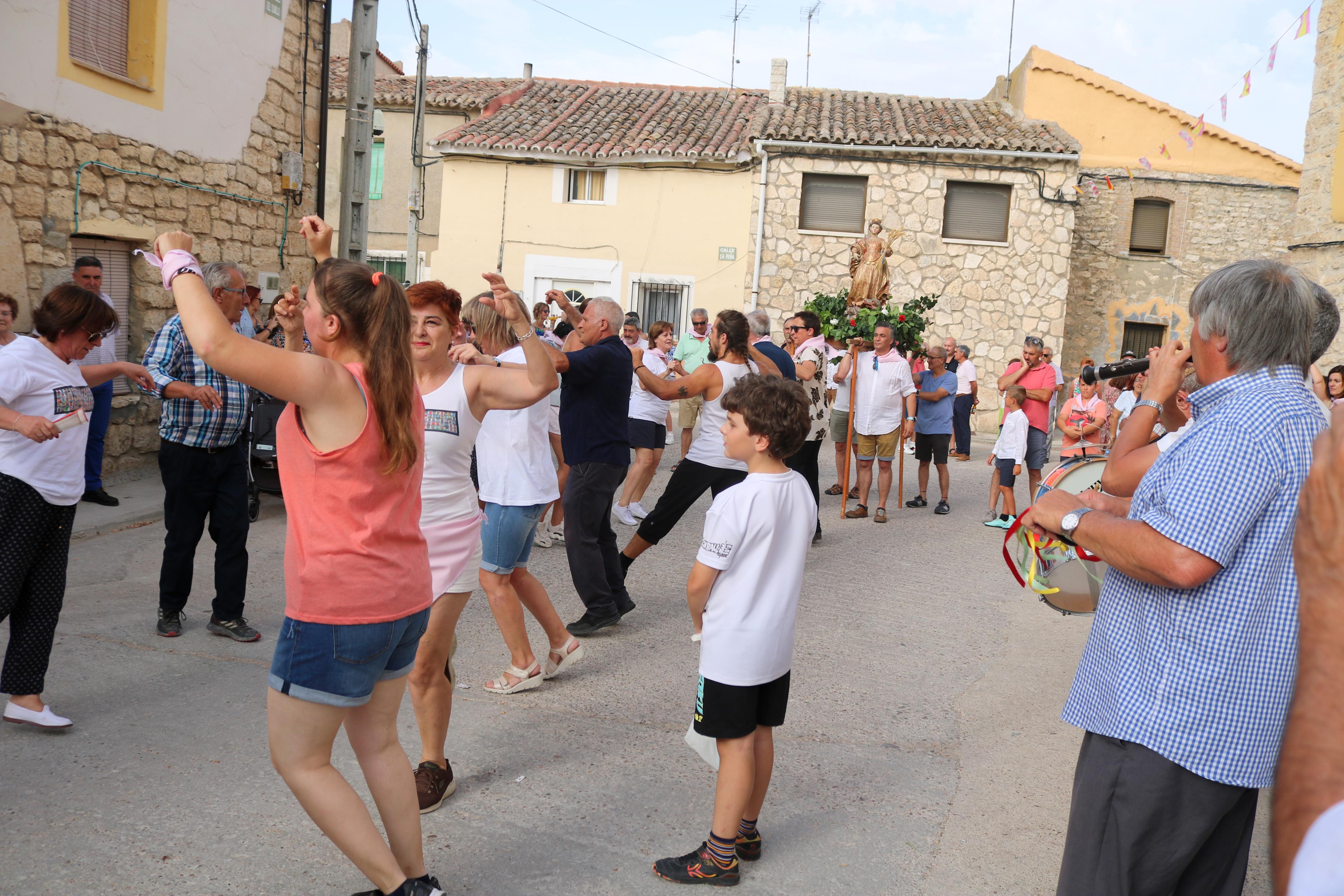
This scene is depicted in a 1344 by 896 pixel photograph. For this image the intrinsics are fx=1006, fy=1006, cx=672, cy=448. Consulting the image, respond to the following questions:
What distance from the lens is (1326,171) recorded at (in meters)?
16.8

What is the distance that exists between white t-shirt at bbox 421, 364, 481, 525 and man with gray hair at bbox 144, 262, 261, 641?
90.8 inches

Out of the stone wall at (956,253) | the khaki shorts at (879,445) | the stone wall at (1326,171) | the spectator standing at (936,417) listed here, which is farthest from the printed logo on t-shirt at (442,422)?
the stone wall at (956,253)

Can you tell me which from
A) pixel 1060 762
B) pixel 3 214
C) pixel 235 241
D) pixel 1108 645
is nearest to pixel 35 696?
pixel 1108 645

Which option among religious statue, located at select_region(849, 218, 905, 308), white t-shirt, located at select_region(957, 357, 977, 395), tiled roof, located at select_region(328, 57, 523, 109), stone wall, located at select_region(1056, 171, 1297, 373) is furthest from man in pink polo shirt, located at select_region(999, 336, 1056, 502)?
tiled roof, located at select_region(328, 57, 523, 109)

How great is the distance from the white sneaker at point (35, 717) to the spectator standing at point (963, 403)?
473 inches

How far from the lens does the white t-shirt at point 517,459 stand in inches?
184

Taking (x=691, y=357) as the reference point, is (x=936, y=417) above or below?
below

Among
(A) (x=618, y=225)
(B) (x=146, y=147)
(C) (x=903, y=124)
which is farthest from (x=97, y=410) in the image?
(C) (x=903, y=124)

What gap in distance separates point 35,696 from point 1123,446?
4178mm

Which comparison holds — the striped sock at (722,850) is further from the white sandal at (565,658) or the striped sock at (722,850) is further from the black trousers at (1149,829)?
the white sandal at (565,658)

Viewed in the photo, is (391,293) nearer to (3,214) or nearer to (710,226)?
(3,214)

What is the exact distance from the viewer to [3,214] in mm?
8031

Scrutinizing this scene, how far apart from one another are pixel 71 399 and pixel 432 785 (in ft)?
7.49

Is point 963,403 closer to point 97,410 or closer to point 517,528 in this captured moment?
point 97,410
